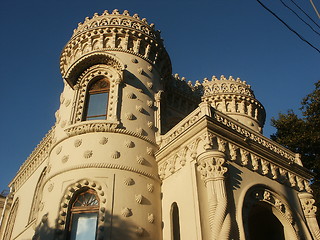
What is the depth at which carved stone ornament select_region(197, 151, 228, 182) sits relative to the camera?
469 inches

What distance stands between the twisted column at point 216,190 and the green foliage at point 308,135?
10.6m

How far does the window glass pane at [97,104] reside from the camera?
52.4 feet

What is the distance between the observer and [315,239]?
14.2 meters

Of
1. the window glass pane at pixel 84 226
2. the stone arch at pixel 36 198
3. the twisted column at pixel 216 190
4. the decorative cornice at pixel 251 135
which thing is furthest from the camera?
the stone arch at pixel 36 198

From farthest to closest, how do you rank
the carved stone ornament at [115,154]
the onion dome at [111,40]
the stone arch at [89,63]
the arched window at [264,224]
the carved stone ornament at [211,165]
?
the onion dome at [111,40] < the stone arch at [89,63] < the arched window at [264,224] < the carved stone ornament at [115,154] < the carved stone ornament at [211,165]

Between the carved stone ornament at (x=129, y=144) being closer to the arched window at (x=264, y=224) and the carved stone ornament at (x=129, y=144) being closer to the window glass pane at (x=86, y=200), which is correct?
the window glass pane at (x=86, y=200)

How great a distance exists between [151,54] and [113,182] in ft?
26.7

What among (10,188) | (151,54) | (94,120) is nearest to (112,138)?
(94,120)

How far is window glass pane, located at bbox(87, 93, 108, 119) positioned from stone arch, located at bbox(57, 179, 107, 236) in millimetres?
3580

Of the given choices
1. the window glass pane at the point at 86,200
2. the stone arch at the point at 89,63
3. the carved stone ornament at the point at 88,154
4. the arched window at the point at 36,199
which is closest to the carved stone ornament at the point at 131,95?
the stone arch at the point at 89,63

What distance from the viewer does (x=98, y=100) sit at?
53.8 feet

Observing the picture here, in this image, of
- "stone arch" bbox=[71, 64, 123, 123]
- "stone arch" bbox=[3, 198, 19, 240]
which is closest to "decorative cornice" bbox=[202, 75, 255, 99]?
"stone arch" bbox=[71, 64, 123, 123]

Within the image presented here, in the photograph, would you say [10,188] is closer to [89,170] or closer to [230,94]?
[89,170]

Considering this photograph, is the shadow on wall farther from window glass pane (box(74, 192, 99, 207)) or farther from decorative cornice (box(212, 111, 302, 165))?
decorative cornice (box(212, 111, 302, 165))
